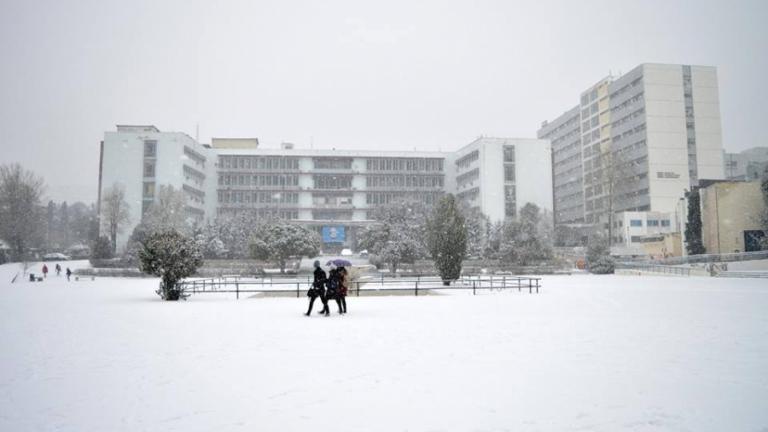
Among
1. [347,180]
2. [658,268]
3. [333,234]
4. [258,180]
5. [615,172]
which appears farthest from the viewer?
[347,180]

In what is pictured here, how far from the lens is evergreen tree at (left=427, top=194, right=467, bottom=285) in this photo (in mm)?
34531

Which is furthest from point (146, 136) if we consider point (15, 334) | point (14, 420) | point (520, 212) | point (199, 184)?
point (14, 420)

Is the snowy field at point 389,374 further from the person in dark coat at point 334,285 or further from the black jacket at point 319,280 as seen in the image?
the black jacket at point 319,280

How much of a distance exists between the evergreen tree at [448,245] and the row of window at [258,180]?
68.2m

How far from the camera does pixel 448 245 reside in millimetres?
34594

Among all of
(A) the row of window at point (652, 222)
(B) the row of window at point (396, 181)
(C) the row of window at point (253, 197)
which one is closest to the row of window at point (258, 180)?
(C) the row of window at point (253, 197)

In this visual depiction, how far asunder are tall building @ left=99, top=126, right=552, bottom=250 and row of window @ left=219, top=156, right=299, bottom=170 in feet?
0.61

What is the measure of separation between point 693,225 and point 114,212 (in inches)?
3050

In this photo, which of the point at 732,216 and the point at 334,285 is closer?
the point at 334,285

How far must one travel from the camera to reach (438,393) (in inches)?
290

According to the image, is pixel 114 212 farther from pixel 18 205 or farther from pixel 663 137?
pixel 663 137

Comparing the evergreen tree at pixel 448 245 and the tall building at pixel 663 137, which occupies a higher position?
the tall building at pixel 663 137

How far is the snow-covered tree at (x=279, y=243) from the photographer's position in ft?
177

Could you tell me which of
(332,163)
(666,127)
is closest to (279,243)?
(332,163)
